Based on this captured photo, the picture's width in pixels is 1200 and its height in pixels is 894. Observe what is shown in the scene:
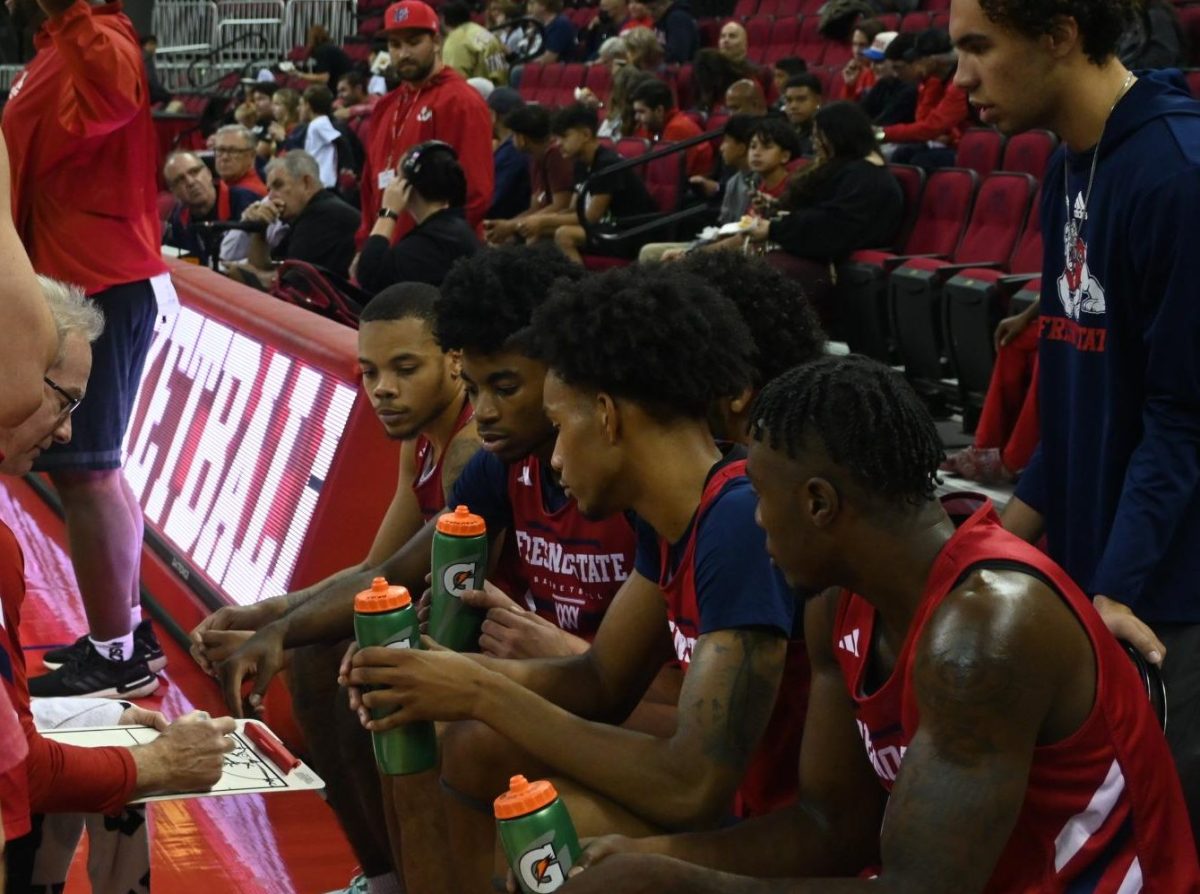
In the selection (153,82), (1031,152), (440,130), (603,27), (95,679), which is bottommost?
(153,82)

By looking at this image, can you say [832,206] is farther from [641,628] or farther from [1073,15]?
[1073,15]

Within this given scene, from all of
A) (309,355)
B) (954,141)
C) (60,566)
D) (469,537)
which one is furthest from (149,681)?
(954,141)

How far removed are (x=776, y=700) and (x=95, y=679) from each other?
2.56 metres

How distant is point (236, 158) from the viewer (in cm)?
997

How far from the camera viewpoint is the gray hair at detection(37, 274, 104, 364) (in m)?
2.75

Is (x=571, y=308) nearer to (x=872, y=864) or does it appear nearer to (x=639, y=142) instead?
(x=872, y=864)

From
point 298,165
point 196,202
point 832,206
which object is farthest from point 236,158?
point 832,206

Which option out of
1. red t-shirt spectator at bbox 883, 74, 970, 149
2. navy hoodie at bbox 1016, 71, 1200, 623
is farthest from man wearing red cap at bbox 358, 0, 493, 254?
navy hoodie at bbox 1016, 71, 1200, 623

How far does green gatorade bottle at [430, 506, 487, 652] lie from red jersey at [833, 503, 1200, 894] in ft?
2.91

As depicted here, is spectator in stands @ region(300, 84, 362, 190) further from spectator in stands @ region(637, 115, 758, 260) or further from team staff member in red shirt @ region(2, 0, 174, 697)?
team staff member in red shirt @ region(2, 0, 174, 697)

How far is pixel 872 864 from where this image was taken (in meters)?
2.07

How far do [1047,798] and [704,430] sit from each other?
82 centimetres

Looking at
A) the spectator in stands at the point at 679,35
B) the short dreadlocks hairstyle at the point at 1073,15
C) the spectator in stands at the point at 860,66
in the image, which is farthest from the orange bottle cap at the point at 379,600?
the spectator in stands at the point at 679,35

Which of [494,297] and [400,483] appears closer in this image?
[494,297]
